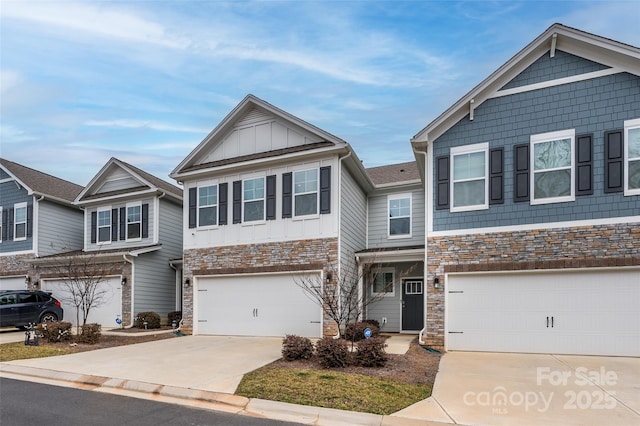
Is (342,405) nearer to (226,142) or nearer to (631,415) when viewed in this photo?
(631,415)

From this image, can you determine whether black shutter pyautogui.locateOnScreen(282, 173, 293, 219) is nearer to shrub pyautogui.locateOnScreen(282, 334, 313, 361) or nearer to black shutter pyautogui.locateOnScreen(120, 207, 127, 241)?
shrub pyautogui.locateOnScreen(282, 334, 313, 361)

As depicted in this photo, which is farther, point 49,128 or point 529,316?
point 49,128

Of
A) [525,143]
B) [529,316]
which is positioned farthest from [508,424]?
[525,143]

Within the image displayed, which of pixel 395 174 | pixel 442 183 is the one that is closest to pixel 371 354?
pixel 442 183

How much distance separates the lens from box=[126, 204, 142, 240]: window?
1942 cm

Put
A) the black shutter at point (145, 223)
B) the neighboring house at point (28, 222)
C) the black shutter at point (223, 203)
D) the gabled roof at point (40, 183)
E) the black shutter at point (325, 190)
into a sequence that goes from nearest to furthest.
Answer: the black shutter at point (325, 190) < the black shutter at point (223, 203) < the black shutter at point (145, 223) < the neighboring house at point (28, 222) < the gabled roof at point (40, 183)

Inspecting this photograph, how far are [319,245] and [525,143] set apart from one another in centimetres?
677

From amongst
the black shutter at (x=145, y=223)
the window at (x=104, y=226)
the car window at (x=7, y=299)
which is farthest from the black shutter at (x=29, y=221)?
the black shutter at (x=145, y=223)

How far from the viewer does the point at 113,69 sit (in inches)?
545

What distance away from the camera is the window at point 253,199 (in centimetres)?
1552

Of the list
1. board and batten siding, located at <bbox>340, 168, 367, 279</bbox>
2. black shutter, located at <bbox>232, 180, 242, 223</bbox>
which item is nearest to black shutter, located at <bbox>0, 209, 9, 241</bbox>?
black shutter, located at <bbox>232, 180, 242, 223</bbox>

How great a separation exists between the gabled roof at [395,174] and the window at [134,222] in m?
10.3

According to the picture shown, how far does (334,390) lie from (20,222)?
2089cm

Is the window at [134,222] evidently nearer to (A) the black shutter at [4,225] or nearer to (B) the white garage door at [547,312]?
(A) the black shutter at [4,225]
